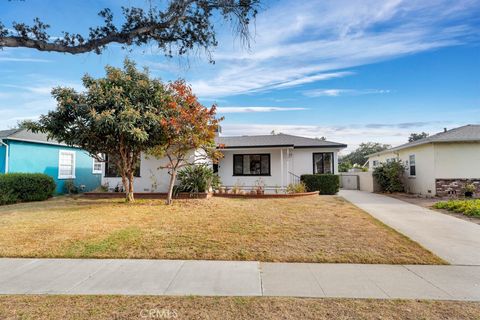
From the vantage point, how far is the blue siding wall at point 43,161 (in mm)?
14336

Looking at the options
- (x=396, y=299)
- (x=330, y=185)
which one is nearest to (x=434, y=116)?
(x=330, y=185)

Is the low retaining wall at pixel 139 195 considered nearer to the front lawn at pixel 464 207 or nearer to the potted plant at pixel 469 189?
the front lawn at pixel 464 207

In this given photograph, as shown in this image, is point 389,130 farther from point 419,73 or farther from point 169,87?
point 169,87

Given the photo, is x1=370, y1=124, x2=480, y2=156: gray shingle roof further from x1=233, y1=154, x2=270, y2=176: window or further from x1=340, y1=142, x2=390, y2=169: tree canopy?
x1=340, y1=142, x2=390, y2=169: tree canopy

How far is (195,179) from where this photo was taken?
44.1 feet

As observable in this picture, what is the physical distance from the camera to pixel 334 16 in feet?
26.8

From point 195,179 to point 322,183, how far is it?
25.6 feet

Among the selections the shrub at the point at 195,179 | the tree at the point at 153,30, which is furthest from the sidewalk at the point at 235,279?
the shrub at the point at 195,179

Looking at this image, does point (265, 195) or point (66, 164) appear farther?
point (66, 164)

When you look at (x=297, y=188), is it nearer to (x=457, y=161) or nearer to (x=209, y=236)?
(x=457, y=161)

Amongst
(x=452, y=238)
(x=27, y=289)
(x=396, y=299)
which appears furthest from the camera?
(x=452, y=238)

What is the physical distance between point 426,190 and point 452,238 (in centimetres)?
1028

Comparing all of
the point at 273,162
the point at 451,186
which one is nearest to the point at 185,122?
the point at 273,162

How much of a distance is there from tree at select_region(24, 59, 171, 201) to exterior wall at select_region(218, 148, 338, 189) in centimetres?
685
